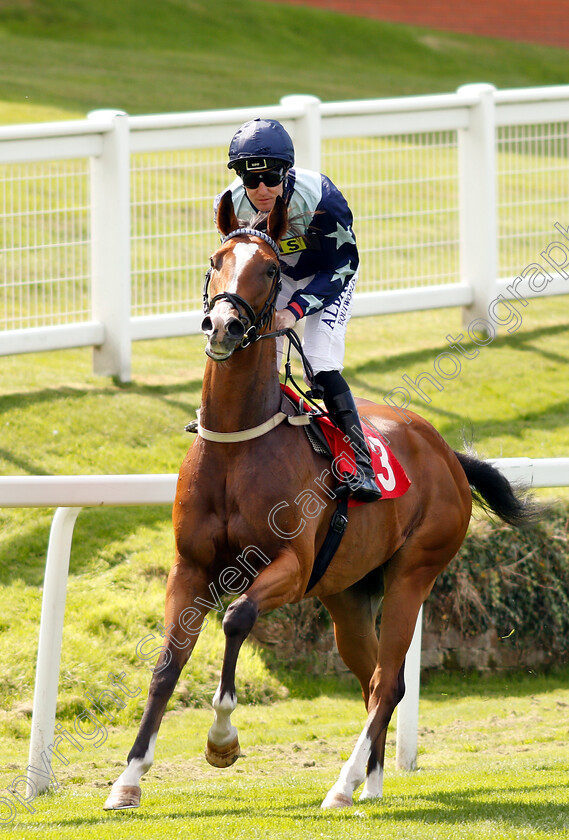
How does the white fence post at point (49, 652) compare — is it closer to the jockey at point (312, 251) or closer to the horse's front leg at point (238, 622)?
the horse's front leg at point (238, 622)

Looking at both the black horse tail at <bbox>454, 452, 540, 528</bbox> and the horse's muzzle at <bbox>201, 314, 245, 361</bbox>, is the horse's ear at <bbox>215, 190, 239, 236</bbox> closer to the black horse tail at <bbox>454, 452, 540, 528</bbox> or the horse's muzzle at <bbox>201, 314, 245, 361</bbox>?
the horse's muzzle at <bbox>201, 314, 245, 361</bbox>

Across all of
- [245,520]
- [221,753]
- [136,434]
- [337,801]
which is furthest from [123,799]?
[136,434]

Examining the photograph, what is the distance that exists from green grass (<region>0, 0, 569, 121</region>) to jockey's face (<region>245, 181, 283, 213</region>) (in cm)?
1335

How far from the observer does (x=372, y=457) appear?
450cm

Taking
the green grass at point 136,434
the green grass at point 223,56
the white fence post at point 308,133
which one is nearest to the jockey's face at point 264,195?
the green grass at point 136,434

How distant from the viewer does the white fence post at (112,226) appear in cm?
809

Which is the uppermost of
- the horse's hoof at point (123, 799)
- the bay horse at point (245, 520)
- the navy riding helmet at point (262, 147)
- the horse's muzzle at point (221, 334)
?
the navy riding helmet at point (262, 147)

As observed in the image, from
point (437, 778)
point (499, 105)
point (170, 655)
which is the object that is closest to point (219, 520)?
point (170, 655)

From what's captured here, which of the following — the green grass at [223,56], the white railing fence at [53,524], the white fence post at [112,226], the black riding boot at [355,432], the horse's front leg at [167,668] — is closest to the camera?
the horse's front leg at [167,668]

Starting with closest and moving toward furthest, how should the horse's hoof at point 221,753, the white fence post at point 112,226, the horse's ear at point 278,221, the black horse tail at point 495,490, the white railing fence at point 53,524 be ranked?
1. the horse's hoof at point 221,753
2. the horse's ear at point 278,221
3. the white railing fence at point 53,524
4. the black horse tail at point 495,490
5. the white fence post at point 112,226

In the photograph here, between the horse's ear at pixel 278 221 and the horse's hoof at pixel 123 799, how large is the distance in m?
1.81

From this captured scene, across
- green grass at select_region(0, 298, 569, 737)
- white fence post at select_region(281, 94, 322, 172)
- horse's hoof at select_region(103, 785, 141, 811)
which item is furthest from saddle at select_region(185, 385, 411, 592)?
white fence post at select_region(281, 94, 322, 172)

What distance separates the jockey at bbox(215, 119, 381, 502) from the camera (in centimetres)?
416

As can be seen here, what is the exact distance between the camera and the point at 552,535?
6840mm
